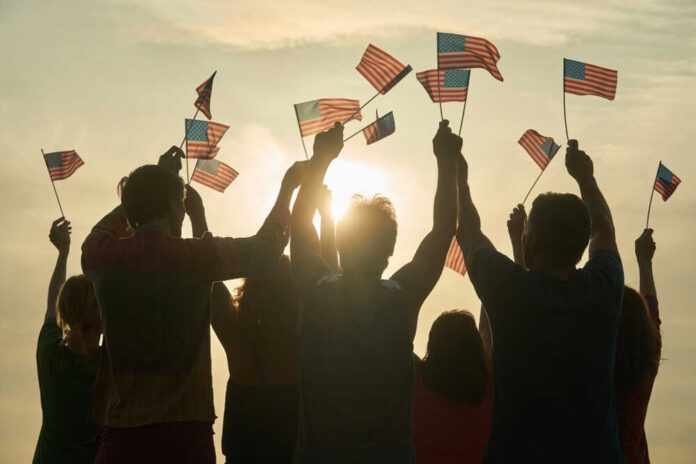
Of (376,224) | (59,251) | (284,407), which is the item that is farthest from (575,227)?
(59,251)

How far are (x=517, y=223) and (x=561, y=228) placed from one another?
1772mm

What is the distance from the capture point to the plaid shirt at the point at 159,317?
376cm

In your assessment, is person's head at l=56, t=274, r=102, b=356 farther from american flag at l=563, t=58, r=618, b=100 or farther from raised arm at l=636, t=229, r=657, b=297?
american flag at l=563, t=58, r=618, b=100

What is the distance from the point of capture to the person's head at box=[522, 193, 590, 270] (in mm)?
3730

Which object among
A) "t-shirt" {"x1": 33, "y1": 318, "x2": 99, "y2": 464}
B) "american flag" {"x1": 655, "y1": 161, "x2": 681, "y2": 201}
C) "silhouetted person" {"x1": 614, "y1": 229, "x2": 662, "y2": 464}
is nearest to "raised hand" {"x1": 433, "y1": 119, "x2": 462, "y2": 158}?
"silhouetted person" {"x1": 614, "y1": 229, "x2": 662, "y2": 464}

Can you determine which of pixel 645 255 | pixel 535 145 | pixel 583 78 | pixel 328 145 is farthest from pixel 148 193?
pixel 535 145

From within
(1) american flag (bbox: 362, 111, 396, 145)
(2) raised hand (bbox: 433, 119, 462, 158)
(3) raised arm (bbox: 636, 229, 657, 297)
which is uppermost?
(1) american flag (bbox: 362, 111, 396, 145)

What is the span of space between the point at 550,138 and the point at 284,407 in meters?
4.42

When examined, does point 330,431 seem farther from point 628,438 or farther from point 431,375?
point 628,438

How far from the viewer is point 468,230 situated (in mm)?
4016

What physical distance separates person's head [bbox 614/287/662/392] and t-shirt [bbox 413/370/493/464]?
34.8 inches

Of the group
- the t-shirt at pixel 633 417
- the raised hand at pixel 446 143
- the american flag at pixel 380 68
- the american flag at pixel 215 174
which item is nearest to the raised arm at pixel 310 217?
the raised hand at pixel 446 143

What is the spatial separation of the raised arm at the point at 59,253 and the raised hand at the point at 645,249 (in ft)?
13.6

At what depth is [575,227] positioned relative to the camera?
12.2ft
